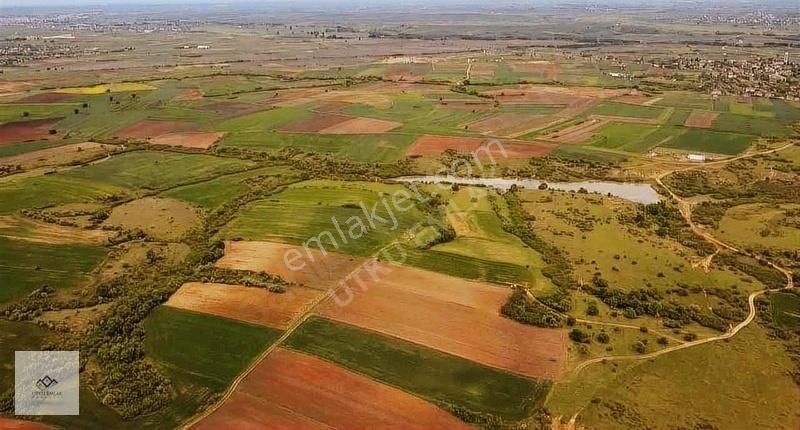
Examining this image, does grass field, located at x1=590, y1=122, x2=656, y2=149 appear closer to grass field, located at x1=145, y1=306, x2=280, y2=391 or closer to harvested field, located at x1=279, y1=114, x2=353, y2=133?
harvested field, located at x1=279, y1=114, x2=353, y2=133

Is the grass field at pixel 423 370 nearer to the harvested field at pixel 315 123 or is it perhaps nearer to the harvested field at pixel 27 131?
the harvested field at pixel 315 123

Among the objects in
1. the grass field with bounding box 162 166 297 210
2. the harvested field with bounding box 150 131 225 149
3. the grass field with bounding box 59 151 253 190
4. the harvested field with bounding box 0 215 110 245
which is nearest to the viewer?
the harvested field with bounding box 0 215 110 245

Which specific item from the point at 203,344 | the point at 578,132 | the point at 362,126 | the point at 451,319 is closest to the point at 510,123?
the point at 578,132

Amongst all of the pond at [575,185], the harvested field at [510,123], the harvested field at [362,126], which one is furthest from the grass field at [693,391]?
the harvested field at [362,126]

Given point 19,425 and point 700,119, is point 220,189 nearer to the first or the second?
point 19,425

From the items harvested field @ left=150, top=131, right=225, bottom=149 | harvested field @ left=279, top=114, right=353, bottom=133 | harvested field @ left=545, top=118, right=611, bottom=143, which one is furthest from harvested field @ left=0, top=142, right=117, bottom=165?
harvested field @ left=545, top=118, right=611, bottom=143

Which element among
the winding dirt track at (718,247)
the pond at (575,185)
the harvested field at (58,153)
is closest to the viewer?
the winding dirt track at (718,247)
